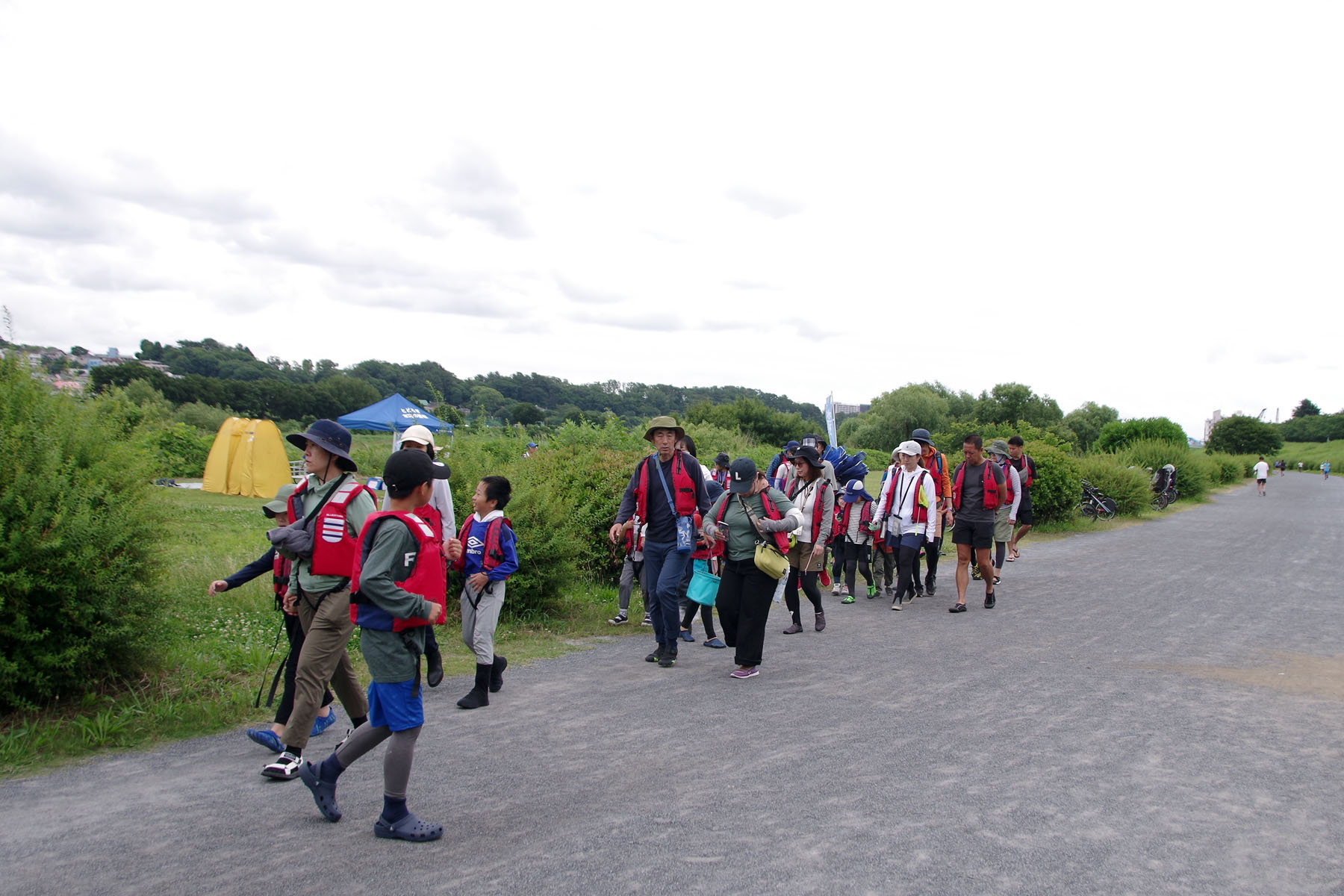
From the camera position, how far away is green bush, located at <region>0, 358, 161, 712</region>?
16.6 feet

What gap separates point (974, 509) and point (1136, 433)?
40.4 metres

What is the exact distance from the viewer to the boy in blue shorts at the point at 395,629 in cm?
380

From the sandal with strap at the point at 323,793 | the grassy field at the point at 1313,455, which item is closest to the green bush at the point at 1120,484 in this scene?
the sandal with strap at the point at 323,793

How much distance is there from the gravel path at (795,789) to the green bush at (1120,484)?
18280 millimetres

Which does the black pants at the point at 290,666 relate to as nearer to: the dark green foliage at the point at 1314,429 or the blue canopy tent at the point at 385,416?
the blue canopy tent at the point at 385,416

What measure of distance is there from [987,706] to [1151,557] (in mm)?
11480

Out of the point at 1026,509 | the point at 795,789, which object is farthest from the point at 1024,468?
the point at 795,789

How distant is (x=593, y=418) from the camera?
1866cm

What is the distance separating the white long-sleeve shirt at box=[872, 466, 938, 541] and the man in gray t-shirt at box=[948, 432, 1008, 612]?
28 cm

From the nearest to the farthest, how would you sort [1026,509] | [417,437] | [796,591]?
[417,437], [796,591], [1026,509]

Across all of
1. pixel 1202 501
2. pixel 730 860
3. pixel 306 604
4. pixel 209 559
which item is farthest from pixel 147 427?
pixel 1202 501

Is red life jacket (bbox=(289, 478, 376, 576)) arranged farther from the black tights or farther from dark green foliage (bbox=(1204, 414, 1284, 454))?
dark green foliage (bbox=(1204, 414, 1284, 454))

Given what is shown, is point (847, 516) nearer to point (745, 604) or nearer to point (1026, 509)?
point (745, 604)

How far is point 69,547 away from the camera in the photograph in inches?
206
